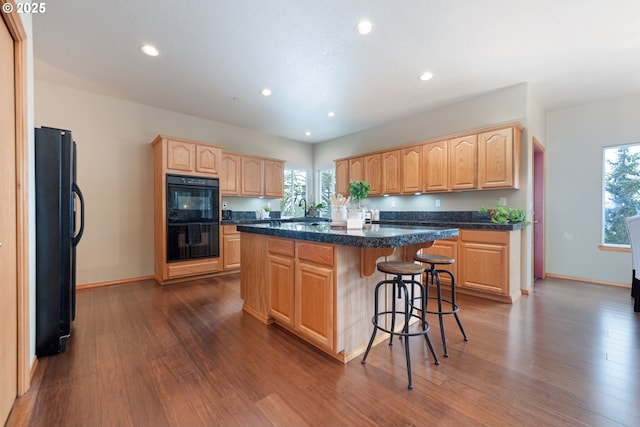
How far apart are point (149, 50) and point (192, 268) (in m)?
2.96

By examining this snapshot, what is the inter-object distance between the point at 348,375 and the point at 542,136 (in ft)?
16.3

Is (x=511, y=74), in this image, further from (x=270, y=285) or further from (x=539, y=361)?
(x=270, y=285)

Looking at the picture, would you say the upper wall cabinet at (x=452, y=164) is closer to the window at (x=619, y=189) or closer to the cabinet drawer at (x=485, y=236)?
the cabinet drawer at (x=485, y=236)

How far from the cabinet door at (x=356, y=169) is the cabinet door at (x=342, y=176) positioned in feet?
0.34

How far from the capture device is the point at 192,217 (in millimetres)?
4305

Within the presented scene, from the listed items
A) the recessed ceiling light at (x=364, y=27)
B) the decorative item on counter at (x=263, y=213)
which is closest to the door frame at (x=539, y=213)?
the recessed ceiling light at (x=364, y=27)

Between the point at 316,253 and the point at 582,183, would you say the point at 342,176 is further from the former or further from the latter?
the point at 582,183

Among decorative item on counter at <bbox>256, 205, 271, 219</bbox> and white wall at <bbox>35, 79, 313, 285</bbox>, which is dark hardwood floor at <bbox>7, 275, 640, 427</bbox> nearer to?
white wall at <bbox>35, 79, 313, 285</bbox>

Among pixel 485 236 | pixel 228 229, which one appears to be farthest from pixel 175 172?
pixel 485 236

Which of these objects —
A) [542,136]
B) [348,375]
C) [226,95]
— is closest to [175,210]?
[226,95]

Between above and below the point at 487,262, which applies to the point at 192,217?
above

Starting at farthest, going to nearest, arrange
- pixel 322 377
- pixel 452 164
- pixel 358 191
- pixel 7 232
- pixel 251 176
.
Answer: pixel 251 176 → pixel 452 164 → pixel 358 191 → pixel 322 377 → pixel 7 232

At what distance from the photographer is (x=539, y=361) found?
195 cm

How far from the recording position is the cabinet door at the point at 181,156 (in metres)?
4.09
